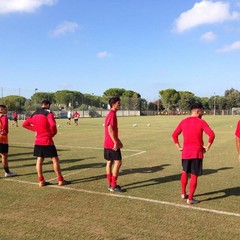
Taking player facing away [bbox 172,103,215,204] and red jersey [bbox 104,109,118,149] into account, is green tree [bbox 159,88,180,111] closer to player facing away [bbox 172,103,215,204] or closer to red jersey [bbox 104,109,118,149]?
red jersey [bbox 104,109,118,149]

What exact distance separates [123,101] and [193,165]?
87.8 meters

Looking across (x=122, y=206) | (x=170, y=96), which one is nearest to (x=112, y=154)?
(x=122, y=206)

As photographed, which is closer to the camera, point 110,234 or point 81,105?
point 110,234

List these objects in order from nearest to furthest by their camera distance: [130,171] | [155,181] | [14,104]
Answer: [155,181] → [130,171] → [14,104]

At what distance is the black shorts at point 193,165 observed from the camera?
5.90 metres

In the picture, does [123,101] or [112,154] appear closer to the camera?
[112,154]

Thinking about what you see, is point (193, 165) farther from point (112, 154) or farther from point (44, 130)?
point (44, 130)

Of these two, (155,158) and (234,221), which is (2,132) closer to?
(155,158)

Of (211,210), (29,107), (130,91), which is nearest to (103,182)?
(211,210)

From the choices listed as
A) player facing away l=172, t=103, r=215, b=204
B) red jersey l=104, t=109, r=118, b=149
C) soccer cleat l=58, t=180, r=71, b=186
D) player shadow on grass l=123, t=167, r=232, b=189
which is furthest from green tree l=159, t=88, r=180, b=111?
player facing away l=172, t=103, r=215, b=204

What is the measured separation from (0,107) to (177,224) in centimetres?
557

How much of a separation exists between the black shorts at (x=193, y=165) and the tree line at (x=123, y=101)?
57.4 metres

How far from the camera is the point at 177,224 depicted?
16.1 ft

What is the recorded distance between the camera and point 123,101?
93.5 meters
